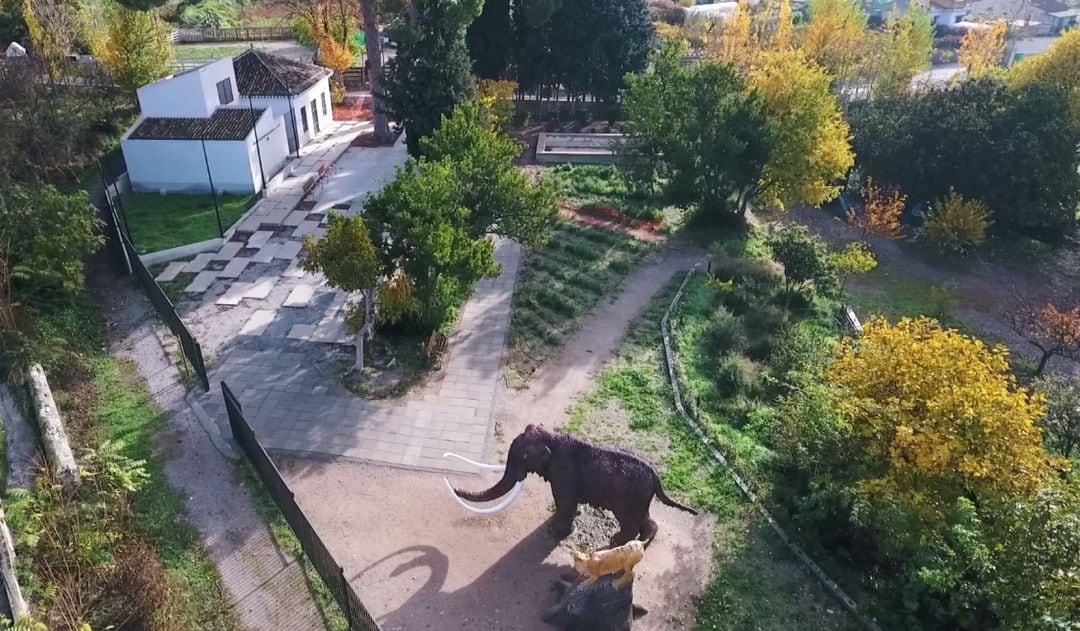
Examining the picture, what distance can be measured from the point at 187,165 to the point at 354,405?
18.0 meters

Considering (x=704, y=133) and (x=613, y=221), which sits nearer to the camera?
(x=704, y=133)

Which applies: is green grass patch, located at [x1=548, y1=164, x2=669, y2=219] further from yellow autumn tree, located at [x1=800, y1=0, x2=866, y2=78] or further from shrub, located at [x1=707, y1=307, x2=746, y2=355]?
yellow autumn tree, located at [x1=800, y1=0, x2=866, y2=78]

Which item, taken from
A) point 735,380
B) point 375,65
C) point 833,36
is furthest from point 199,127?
point 833,36

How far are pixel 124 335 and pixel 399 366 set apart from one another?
28.4 feet

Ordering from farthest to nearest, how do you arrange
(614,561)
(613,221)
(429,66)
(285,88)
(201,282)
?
(285,88)
(429,66)
(613,221)
(201,282)
(614,561)

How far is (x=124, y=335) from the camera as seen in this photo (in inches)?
889

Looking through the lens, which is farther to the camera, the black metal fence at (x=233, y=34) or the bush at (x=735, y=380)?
the black metal fence at (x=233, y=34)

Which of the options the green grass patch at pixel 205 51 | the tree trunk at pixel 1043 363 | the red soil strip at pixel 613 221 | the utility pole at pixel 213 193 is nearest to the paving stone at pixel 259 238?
the utility pole at pixel 213 193

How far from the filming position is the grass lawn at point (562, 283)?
76.1 feet

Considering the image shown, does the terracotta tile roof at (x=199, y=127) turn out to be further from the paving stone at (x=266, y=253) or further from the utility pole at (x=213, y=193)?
the paving stone at (x=266, y=253)

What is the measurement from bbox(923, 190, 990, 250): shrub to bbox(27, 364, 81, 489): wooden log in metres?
33.5

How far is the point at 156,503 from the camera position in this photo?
16.2 m

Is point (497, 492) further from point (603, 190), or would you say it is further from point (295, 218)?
point (603, 190)

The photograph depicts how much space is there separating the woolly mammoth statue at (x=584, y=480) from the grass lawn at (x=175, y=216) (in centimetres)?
1841
